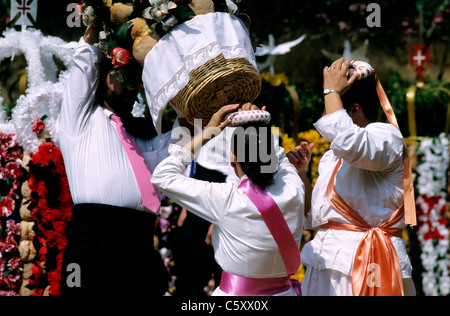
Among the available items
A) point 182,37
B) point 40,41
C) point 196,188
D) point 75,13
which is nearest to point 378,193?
point 196,188

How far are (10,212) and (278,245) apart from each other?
2046 mm

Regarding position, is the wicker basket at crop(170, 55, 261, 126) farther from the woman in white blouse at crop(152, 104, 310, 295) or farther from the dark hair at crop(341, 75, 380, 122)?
the dark hair at crop(341, 75, 380, 122)

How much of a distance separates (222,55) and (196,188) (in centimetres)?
58

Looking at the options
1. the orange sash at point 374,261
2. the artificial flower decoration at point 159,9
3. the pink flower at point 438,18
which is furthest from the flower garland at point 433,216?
the pink flower at point 438,18

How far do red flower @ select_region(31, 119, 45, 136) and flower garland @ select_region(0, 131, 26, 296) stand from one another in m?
0.14

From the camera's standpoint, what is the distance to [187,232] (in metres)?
4.55

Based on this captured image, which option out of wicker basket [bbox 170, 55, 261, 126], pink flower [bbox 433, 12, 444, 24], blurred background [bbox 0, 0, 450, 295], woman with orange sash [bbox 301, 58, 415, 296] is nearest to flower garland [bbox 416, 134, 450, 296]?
blurred background [bbox 0, 0, 450, 295]

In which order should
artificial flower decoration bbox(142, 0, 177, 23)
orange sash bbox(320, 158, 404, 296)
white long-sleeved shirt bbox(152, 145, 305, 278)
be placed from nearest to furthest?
white long-sleeved shirt bbox(152, 145, 305, 278) < artificial flower decoration bbox(142, 0, 177, 23) < orange sash bbox(320, 158, 404, 296)

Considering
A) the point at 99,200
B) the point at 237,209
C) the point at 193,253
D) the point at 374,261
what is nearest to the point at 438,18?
the point at 193,253

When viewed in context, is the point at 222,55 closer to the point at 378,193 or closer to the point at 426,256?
the point at 378,193

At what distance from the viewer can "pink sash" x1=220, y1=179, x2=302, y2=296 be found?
247cm

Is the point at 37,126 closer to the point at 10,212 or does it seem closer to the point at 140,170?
the point at 10,212

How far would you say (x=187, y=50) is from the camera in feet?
8.47

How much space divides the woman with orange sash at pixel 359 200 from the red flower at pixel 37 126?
1.86 m
